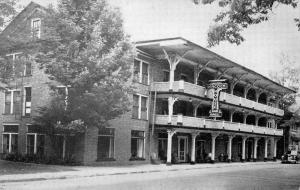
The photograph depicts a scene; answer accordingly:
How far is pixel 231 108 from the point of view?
4356 centimetres

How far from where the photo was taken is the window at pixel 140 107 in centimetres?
3391

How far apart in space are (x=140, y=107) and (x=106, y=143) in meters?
4.63

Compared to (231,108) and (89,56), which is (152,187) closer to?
(89,56)

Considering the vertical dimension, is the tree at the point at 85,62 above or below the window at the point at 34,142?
above

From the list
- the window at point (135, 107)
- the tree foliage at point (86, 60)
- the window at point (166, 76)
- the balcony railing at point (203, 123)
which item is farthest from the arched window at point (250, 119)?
the tree foliage at point (86, 60)

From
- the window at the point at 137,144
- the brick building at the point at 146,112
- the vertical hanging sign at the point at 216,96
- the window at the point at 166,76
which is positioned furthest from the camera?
the window at the point at 166,76

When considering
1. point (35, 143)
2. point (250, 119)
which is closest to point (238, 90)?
point (250, 119)

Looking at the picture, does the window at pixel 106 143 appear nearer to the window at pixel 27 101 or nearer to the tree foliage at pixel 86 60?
the tree foliage at pixel 86 60

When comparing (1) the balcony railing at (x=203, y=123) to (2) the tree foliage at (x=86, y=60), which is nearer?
(2) the tree foliage at (x=86, y=60)

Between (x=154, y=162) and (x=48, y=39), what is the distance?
45.7 ft

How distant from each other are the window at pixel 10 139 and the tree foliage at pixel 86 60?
24.6 feet

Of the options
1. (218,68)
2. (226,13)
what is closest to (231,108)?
(218,68)

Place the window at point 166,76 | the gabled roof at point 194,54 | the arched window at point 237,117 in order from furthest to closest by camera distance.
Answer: the arched window at point 237,117, the window at point 166,76, the gabled roof at point 194,54

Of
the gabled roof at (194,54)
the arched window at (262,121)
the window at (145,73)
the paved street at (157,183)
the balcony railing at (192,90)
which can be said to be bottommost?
the paved street at (157,183)
